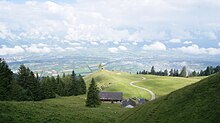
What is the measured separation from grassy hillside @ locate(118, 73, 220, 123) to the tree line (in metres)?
45.7

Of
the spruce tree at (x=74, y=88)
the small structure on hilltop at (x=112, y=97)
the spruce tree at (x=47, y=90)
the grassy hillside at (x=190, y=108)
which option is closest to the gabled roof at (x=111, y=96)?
the small structure on hilltop at (x=112, y=97)

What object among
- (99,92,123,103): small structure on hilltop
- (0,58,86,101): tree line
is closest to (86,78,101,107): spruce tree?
(0,58,86,101): tree line

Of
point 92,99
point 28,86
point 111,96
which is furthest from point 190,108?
point 111,96

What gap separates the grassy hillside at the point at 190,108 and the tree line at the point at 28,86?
4570cm

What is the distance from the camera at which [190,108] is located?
→ 114 ft

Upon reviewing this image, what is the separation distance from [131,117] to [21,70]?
63.9 meters

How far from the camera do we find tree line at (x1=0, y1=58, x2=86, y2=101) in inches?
2997

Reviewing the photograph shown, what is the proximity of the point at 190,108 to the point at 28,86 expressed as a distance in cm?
7378

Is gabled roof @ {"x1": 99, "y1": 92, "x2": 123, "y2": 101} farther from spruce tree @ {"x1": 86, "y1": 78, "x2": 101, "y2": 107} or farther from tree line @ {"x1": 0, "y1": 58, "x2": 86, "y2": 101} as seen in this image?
spruce tree @ {"x1": 86, "y1": 78, "x2": 101, "y2": 107}

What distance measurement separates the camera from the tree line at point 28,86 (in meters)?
76.1

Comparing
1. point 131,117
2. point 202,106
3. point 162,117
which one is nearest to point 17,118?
point 131,117

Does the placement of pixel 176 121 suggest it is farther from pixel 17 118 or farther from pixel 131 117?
pixel 17 118

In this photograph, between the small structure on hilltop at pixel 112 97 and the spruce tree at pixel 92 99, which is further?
the small structure on hilltop at pixel 112 97

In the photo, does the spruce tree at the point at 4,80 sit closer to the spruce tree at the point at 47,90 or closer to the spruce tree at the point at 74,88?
the spruce tree at the point at 47,90
